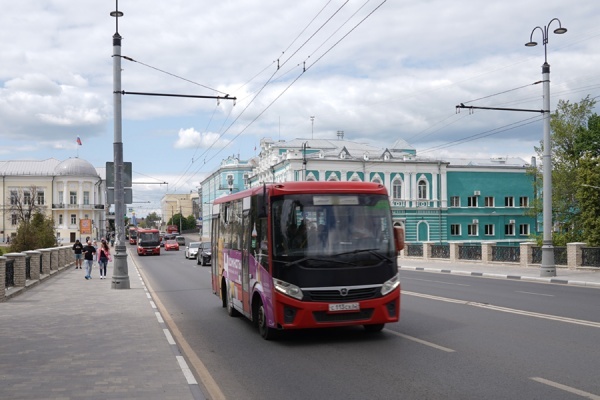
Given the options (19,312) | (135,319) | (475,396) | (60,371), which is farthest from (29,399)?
(19,312)

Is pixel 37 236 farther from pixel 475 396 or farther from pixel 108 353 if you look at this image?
pixel 475 396

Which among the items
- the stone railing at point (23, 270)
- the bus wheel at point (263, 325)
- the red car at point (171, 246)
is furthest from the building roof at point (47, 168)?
the bus wheel at point (263, 325)

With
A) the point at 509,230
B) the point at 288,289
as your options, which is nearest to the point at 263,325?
the point at 288,289

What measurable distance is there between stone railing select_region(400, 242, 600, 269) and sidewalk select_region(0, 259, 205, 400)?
1994cm

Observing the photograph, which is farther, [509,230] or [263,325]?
[509,230]

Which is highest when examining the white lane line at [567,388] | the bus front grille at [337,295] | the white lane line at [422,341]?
the bus front grille at [337,295]

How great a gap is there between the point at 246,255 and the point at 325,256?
7.65 feet

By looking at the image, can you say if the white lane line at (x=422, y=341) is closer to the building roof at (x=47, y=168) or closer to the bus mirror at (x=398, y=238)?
the bus mirror at (x=398, y=238)

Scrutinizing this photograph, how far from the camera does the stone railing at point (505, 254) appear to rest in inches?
1131

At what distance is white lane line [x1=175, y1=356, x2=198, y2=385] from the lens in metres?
7.74

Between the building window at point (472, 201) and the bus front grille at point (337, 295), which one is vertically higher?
the building window at point (472, 201)

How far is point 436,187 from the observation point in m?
72.1

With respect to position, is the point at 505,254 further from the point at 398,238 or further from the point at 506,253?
the point at 398,238

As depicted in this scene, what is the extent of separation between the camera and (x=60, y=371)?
836 cm
